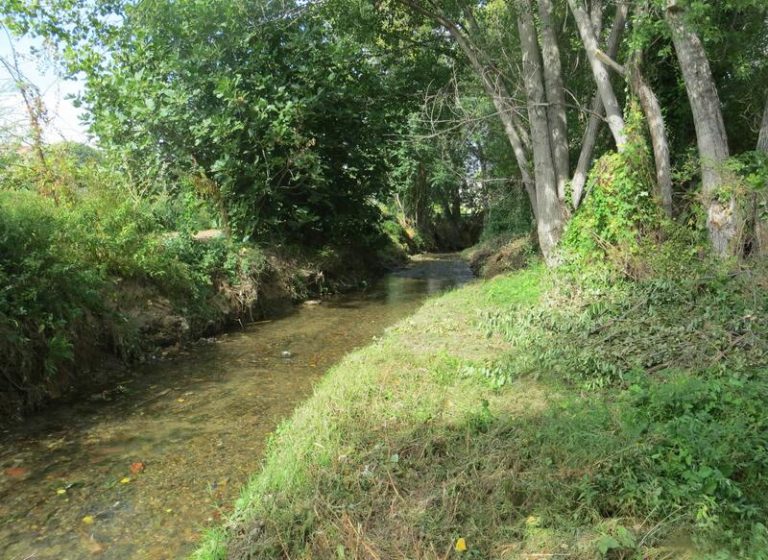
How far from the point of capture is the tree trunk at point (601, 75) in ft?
29.0

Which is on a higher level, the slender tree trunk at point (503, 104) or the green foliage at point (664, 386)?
the slender tree trunk at point (503, 104)

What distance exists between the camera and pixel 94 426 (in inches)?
243

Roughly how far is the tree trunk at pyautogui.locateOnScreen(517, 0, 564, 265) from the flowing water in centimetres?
433

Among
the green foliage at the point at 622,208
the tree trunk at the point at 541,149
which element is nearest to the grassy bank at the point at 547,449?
the green foliage at the point at 622,208

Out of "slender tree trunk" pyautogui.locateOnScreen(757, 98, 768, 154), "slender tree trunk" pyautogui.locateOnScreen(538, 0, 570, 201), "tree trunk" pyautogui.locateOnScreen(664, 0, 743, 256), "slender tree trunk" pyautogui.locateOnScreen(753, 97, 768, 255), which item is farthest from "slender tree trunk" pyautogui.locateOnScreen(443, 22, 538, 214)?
→ "slender tree trunk" pyautogui.locateOnScreen(753, 97, 768, 255)

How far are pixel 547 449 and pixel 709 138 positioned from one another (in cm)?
584

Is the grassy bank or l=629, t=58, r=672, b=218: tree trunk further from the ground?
l=629, t=58, r=672, b=218: tree trunk

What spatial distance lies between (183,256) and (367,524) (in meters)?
8.85

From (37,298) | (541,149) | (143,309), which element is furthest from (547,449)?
(143,309)

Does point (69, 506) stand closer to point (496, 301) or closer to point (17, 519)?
point (17, 519)

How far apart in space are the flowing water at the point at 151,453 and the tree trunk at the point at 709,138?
19.7 ft

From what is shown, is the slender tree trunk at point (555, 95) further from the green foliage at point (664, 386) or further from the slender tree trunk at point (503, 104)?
the green foliage at point (664, 386)

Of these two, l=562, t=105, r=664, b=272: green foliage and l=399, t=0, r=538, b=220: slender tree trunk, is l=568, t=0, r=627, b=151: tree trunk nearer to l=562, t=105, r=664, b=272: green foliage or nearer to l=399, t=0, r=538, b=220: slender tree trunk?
l=562, t=105, r=664, b=272: green foliage

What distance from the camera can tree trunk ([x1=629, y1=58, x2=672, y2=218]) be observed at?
829 cm
